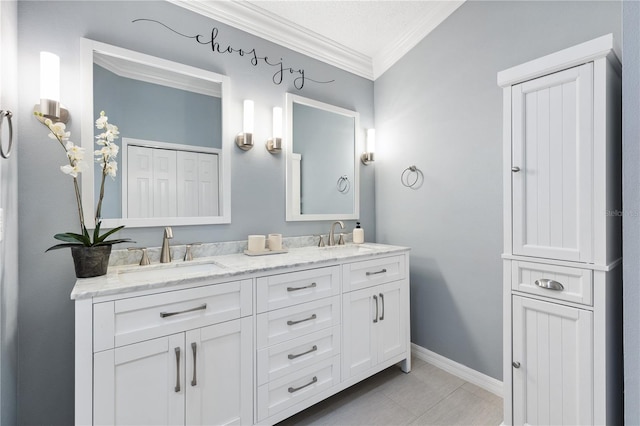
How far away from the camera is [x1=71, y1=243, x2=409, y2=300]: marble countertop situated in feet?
3.87

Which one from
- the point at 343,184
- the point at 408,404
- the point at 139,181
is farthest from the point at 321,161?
the point at 408,404

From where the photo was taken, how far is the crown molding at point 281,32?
192 cm

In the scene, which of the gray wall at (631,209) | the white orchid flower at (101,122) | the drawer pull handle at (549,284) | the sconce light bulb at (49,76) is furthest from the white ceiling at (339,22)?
the gray wall at (631,209)

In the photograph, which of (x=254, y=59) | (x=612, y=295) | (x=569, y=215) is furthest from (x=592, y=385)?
(x=254, y=59)

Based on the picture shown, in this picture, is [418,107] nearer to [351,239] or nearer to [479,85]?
[479,85]

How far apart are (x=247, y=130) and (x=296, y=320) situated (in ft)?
4.11

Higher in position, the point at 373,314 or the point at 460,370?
the point at 373,314

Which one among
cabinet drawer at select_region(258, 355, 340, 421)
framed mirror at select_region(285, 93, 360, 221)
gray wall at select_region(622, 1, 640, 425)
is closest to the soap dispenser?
framed mirror at select_region(285, 93, 360, 221)

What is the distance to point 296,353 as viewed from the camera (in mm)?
1646

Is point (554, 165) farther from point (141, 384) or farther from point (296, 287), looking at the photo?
point (141, 384)

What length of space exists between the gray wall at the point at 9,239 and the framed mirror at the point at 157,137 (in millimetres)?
251

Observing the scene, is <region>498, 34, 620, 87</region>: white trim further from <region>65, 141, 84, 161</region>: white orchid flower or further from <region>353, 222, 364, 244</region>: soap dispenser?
<region>65, 141, 84, 161</region>: white orchid flower

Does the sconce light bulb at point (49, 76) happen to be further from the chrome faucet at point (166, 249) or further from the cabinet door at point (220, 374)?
the cabinet door at point (220, 374)

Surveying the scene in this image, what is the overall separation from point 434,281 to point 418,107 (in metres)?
1.43
